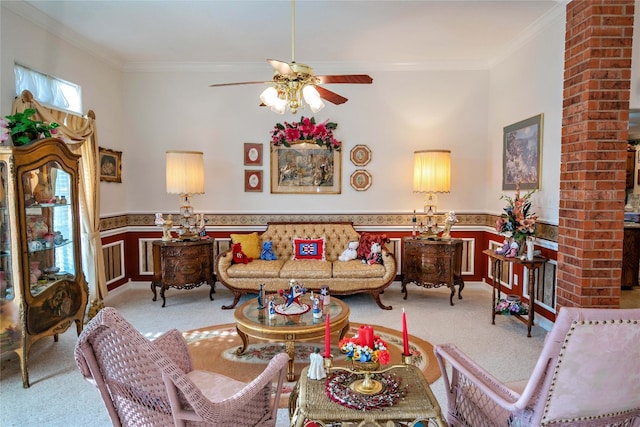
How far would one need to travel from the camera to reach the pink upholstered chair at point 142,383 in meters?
1.68

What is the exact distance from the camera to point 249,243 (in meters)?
5.62

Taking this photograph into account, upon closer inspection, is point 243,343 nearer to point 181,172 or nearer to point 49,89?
point 181,172

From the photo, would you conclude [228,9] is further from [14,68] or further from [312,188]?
[312,188]

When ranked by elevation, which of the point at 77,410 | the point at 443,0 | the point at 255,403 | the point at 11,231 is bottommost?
the point at 77,410

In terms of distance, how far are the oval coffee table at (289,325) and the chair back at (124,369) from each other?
1422 millimetres

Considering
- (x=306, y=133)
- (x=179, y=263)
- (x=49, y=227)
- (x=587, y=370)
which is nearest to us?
(x=587, y=370)

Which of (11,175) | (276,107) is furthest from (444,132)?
(11,175)

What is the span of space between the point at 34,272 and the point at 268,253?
112 inches

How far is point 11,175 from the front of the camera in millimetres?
3117

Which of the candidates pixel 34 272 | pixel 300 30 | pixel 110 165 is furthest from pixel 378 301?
pixel 110 165

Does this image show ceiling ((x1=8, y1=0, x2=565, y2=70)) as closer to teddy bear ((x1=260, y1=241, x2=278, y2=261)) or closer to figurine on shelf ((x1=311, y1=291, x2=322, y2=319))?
teddy bear ((x1=260, y1=241, x2=278, y2=261))

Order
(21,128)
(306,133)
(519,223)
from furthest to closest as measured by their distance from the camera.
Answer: (306,133) → (519,223) → (21,128)

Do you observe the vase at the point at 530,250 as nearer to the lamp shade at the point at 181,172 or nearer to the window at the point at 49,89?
the lamp shade at the point at 181,172

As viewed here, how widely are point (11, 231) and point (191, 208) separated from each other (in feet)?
9.16
